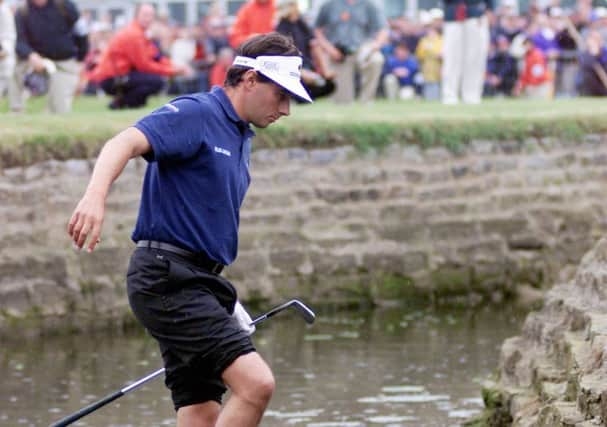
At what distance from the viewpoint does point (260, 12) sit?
1970 cm

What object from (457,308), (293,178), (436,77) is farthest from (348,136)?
(436,77)

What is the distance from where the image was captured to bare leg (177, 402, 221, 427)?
7297 millimetres

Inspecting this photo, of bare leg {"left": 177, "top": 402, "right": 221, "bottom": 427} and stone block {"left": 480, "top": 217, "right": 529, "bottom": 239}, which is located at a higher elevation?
bare leg {"left": 177, "top": 402, "right": 221, "bottom": 427}

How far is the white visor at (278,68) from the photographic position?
23.5ft

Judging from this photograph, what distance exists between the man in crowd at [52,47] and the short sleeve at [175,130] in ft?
38.3

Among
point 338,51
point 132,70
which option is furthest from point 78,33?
point 338,51

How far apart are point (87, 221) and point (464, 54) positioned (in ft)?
51.9

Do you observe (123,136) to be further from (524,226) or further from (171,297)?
(524,226)

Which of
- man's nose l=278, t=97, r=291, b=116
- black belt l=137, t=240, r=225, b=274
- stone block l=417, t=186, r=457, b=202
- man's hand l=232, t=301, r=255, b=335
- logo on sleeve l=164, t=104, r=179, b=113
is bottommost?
stone block l=417, t=186, r=457, b=202

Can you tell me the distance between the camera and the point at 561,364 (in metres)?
8.73

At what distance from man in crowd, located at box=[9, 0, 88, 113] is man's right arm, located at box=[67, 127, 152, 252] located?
39.1ft

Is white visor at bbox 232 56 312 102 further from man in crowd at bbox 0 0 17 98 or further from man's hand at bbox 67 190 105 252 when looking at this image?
man in crowd at bbox 0 0 17 98

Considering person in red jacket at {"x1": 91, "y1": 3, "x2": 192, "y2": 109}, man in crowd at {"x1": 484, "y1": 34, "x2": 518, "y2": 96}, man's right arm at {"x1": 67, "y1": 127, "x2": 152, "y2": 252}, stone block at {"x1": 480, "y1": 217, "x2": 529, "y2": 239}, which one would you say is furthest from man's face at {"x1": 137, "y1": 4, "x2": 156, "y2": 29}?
man's right arm at {"x1": 67, "y1": 127, "x2": 152, "y2": 252}

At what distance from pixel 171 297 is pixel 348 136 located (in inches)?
385
